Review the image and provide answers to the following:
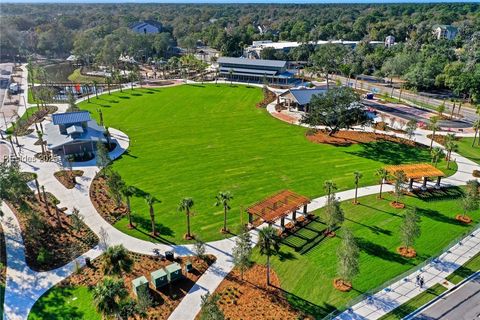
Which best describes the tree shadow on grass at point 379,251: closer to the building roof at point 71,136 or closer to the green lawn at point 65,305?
the green lawn at point 65,305

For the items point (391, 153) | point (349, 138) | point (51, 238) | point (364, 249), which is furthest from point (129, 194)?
point (349, 138)

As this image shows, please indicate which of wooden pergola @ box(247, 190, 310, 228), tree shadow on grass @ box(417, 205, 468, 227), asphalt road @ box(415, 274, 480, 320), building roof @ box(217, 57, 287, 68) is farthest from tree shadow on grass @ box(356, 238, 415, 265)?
building roof @ box(217, 57, 287, 68)

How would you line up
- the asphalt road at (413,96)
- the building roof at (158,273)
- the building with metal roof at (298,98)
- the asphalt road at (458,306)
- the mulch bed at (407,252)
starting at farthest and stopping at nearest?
the building with metal roof at (298,98), the asphalt road at (413,96), the mulch bed at (407,252), the building roof at (158,273), the asphalt road at (458,306)

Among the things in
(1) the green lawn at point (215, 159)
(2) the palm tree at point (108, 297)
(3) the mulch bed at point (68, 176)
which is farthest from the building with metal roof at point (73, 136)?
(2) the palm tree at point (108, 297)

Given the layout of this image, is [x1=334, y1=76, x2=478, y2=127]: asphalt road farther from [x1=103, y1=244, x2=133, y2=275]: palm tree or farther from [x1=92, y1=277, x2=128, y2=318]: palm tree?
[x1=92, y1=277, x2=128, y2=318]: palm tree

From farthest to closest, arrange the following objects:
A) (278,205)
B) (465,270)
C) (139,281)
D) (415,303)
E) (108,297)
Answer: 1. (278,205)
2. (465,270)
3. (139,281)
4. (415,303)
5. (108,297)

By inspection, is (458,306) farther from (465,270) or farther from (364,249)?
(364,249)
